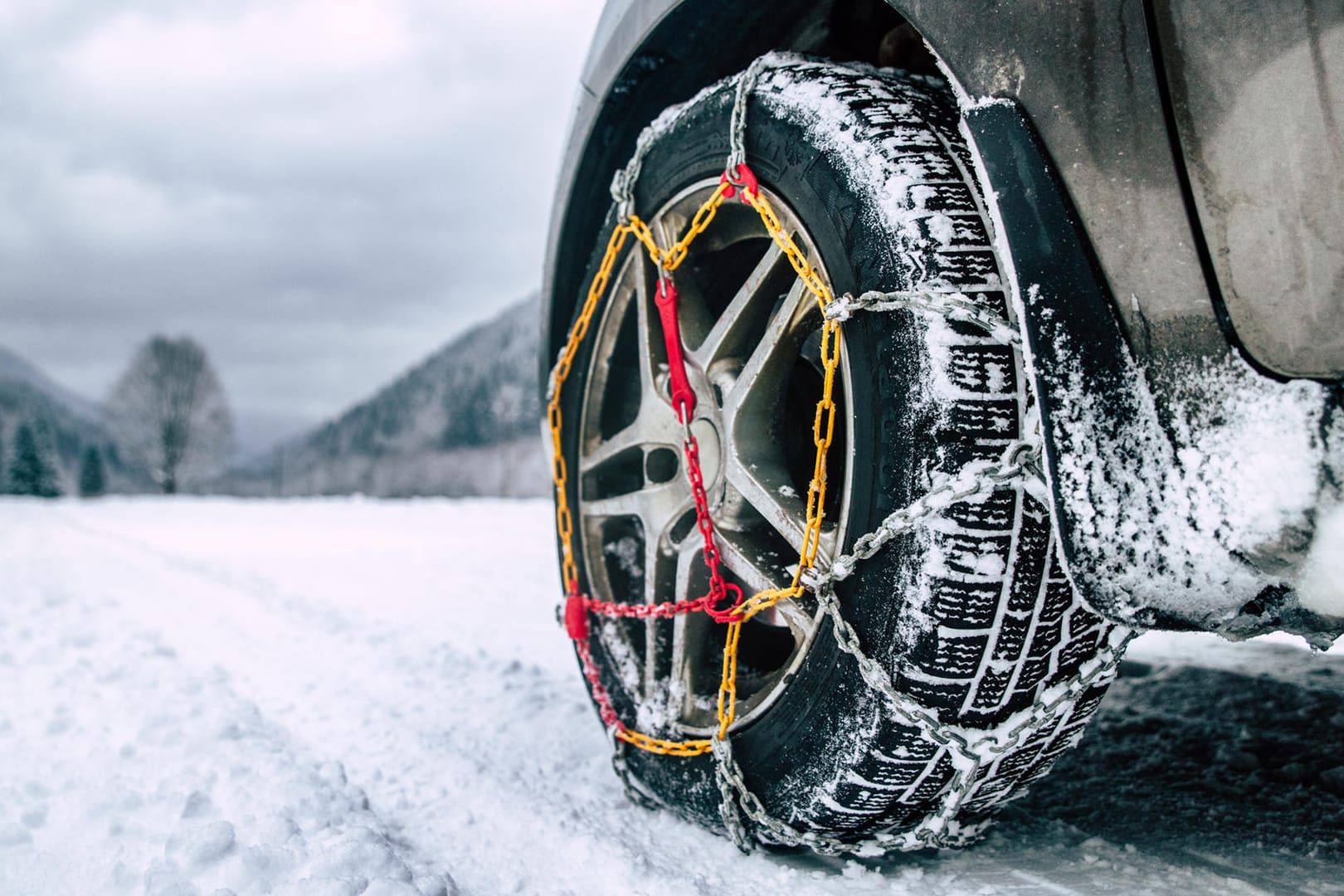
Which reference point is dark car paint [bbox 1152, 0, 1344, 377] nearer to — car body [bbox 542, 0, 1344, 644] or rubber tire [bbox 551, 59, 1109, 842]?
car body [bbox 542, 0, 1344, 644]

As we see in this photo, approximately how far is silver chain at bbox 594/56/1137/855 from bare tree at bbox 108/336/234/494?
42.4 meters

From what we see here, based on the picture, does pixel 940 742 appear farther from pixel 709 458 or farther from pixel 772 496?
pixel 709 458

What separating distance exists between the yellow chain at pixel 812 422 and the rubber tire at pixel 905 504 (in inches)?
1.4

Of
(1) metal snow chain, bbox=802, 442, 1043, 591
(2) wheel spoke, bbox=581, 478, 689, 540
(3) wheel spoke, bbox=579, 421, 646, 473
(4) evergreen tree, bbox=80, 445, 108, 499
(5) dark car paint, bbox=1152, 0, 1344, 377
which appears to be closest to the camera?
(5) dark car paint, bbox=1152, 0, 1344, 377

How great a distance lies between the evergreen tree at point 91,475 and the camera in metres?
40.2

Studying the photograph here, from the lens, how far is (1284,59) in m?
0.86

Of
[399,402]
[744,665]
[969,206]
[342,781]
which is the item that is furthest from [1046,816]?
[399,402]

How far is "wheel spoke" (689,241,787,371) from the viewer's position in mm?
1508

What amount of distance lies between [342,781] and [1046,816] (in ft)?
4.98

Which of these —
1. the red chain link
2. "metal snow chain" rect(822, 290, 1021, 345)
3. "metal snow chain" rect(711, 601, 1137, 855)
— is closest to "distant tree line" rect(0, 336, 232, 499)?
the red chain link

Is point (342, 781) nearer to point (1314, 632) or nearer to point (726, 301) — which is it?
point (726, 301)

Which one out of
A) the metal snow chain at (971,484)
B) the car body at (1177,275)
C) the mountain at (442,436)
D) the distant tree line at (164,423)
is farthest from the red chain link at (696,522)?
the mountain at (442,436)

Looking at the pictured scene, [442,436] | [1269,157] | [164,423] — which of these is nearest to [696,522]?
[1269,157]

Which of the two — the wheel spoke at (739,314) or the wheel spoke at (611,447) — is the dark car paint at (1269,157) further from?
the wheel spoke at (611,447)
